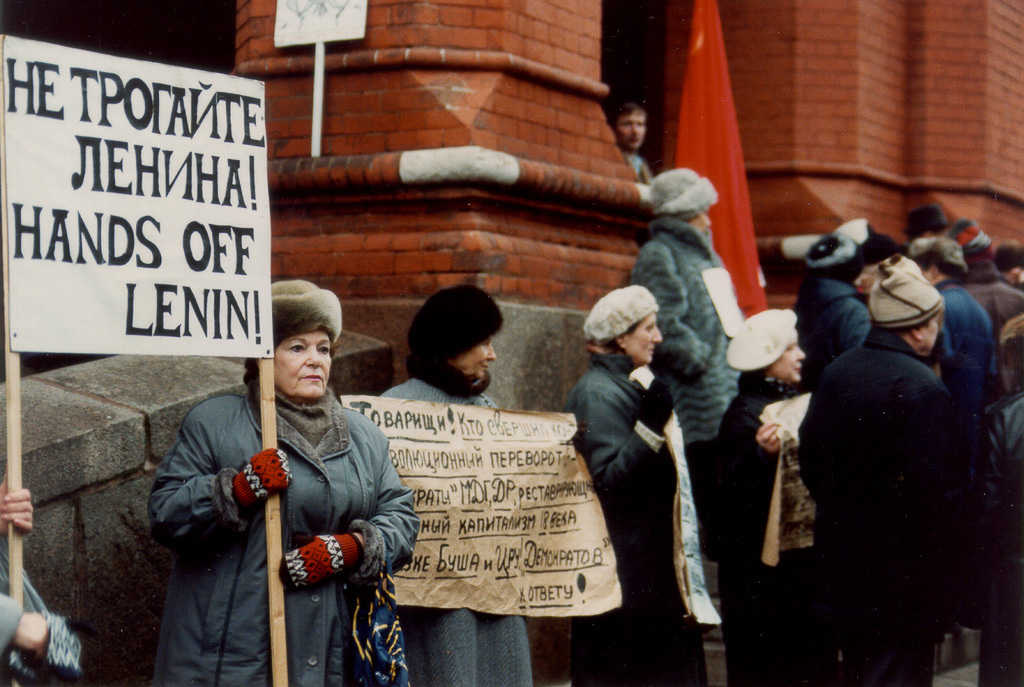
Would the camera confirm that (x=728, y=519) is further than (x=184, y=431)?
Yes

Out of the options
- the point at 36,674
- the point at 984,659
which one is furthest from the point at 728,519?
the point at 36,674

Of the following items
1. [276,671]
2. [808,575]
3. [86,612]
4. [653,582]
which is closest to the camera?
[276,671]

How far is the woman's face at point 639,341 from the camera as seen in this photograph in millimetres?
5000

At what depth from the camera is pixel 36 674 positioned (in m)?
3.07

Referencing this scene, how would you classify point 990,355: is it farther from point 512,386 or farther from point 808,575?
point 512,386

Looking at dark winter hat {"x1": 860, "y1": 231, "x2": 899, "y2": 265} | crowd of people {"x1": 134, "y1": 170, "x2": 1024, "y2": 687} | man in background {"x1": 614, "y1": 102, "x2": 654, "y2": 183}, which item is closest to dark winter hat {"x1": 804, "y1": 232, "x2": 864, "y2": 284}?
crowd of people {"x1": 134, "y1": 170, "x2": 1024, "y2": 687}

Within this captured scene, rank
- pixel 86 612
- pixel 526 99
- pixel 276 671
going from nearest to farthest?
pixel 276 671, pixel 86 612, pixel 526 99

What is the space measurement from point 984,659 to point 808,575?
0.85 metres

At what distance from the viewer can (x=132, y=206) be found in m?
3.49

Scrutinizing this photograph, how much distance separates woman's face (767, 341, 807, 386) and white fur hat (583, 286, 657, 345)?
0.88m

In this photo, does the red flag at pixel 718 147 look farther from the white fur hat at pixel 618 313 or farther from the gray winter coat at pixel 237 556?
the gray winter coat at pixel 237 556

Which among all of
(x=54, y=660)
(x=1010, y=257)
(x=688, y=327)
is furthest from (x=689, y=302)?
(x=54, y=660)

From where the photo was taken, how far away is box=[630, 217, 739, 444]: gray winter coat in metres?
6.25

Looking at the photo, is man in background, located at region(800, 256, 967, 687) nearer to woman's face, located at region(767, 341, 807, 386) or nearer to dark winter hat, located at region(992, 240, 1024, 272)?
woman's face, located at region(767, 341, 807, 386)
